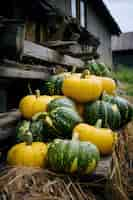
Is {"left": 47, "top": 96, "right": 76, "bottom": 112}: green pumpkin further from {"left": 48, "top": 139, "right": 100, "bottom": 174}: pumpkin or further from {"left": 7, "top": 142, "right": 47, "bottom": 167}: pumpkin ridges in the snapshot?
{"left": 48, "top": 139, "right": 100, "bottom": 174}: pumpkin

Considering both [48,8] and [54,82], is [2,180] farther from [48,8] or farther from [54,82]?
[48,8]

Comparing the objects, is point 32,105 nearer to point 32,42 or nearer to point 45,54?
point 32,42

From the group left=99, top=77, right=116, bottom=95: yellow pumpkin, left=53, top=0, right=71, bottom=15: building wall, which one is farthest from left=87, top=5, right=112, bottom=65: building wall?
left=99, top=77, right=116, bottom=95: yellow pumpkin

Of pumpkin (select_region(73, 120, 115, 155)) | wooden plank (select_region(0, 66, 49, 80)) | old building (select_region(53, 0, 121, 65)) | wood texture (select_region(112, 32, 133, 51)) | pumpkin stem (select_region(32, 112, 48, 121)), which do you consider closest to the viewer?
pumpkin (select_region(73, 120, 115, 155))

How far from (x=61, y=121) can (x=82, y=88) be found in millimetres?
407

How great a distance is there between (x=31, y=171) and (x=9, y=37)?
3.30 feet

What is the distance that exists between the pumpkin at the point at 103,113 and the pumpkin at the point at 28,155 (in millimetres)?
574

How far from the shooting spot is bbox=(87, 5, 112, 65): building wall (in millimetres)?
13578

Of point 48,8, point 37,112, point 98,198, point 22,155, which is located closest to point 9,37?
point 37,112

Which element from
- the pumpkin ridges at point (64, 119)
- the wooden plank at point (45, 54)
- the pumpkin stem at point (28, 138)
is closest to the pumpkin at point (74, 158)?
the pumpkin stem at point (28, 138)

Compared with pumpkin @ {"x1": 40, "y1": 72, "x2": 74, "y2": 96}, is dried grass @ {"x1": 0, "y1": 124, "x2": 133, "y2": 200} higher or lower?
lower

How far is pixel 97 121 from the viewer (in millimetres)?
2629

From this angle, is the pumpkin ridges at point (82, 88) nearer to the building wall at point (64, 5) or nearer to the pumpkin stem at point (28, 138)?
the pumpkin stem at point (28, 138)

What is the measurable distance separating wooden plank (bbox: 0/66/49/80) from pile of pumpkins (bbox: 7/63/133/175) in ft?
0.93
